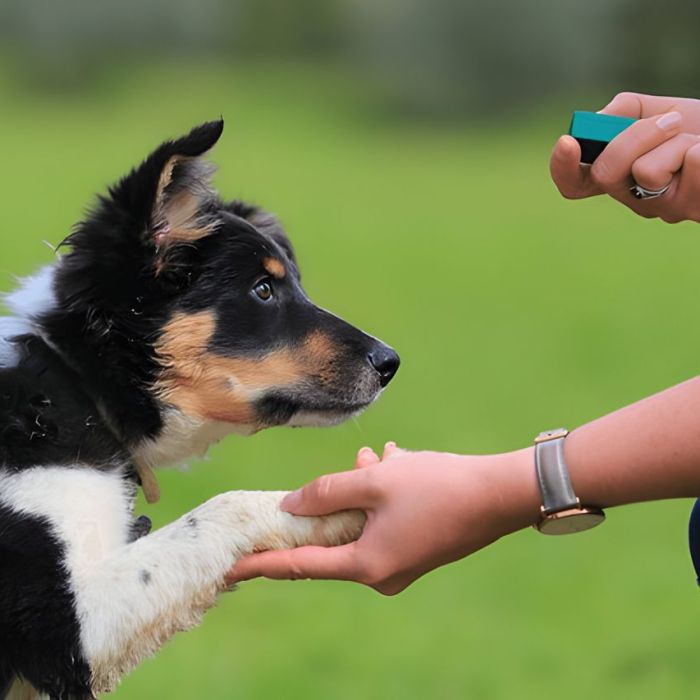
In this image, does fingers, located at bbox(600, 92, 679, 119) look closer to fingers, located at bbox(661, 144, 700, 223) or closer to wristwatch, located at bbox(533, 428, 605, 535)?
fingers, located at bbox(661, 144, 700, 223)

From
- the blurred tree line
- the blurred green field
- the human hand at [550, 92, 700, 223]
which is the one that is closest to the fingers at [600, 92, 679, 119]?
the human hand at [550, 92, 700, 223]

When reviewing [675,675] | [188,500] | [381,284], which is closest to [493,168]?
[381,284]

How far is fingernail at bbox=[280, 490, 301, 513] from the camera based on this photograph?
10.9 feet

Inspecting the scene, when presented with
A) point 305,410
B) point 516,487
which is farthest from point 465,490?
point 305,410

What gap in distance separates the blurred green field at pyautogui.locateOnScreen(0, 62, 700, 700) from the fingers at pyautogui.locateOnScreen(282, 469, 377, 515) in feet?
4.86

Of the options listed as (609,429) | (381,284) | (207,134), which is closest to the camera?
(609,429)

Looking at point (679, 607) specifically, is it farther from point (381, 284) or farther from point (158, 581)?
point (381, 284)

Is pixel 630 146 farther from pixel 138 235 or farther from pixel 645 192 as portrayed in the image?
pixel 138 235

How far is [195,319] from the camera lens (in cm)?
388

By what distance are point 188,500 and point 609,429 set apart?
5430mm

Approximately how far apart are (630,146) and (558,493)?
0.75 metres

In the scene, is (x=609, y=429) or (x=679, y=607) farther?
(x=679, y=607)

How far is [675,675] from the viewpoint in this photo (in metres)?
6.10

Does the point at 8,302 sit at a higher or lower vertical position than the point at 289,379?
higher
